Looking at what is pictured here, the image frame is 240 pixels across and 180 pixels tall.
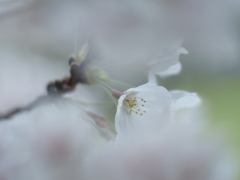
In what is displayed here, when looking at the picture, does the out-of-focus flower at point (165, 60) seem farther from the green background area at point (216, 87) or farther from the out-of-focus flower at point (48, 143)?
the green background area at point (216, 87)

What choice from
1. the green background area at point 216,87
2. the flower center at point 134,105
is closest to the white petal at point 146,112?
the flower center at point 134,105

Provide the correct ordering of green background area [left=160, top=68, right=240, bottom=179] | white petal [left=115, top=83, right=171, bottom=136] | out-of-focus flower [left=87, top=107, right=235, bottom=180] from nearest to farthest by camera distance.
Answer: out-of-focus flower [left=87, top=107, right=235, bottom=180] → white petal [left=115, top=83, right=171, bottom=136] → green background area [left=160, top=68, right=240, bottom=179]

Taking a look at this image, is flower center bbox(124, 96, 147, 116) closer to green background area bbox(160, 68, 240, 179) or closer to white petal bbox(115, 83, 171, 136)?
white petal bbox(115, 83, 171, 136)

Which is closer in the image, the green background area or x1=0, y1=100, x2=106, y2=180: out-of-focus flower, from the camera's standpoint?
x1=0, y1=100, x2=106, y2=180: out-of-focus flower

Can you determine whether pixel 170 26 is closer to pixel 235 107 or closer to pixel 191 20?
pixel 191 20

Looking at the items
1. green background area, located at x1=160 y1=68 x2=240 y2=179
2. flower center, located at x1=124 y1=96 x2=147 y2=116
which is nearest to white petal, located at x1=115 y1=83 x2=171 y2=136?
flower center, located at x1=124 y1=96 x2=147 y2=116

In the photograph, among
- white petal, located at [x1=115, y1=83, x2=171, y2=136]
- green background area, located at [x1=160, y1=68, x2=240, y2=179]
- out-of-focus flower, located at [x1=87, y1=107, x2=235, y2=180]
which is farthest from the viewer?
green background area, located at [x1=160, y1=68, x2=240, y2=179]

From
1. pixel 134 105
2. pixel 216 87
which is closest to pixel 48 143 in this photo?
pixel 134 105

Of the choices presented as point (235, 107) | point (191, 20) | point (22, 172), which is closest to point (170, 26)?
point (191, 20)
